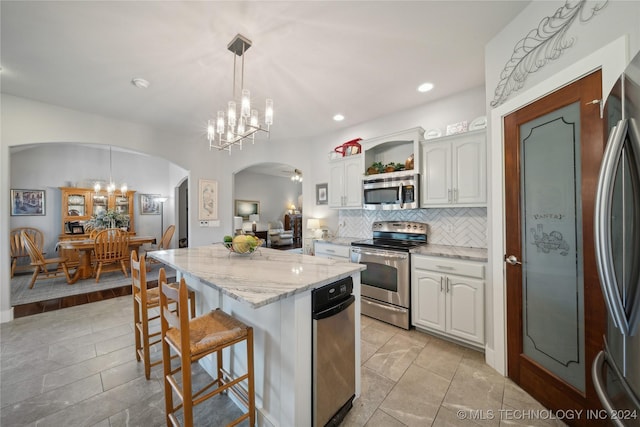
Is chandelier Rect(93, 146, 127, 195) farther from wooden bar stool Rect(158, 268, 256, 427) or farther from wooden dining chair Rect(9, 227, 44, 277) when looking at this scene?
wooden bar stool Rect(158, 268, 256, 427)

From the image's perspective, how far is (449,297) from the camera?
2.38 meters

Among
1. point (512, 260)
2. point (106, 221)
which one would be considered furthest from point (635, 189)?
point (106, 221)

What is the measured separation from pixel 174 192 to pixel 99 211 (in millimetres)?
1825

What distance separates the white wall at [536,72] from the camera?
3.92 ft

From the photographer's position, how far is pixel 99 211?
6.21 metres

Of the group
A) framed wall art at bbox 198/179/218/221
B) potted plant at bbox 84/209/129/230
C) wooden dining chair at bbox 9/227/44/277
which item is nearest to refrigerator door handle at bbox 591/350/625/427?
framed wall art at bbox 198/179/218/221

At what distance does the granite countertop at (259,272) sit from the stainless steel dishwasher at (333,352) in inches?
3.8

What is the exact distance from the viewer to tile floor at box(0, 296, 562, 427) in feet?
5.02

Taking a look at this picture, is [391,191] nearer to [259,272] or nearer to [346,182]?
[346,182]

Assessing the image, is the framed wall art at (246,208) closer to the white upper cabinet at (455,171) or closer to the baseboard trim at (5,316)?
the baseboard trim at (5,316)

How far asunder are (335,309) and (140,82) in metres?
3.18

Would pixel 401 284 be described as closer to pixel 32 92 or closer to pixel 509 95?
pixel 509 95

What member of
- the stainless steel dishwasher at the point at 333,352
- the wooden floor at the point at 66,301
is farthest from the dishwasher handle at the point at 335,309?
the wooden floor at the point at 66,301

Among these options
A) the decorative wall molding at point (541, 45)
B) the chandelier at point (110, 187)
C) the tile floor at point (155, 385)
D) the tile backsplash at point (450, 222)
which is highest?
the decorative wall molding at point (541, 45)
